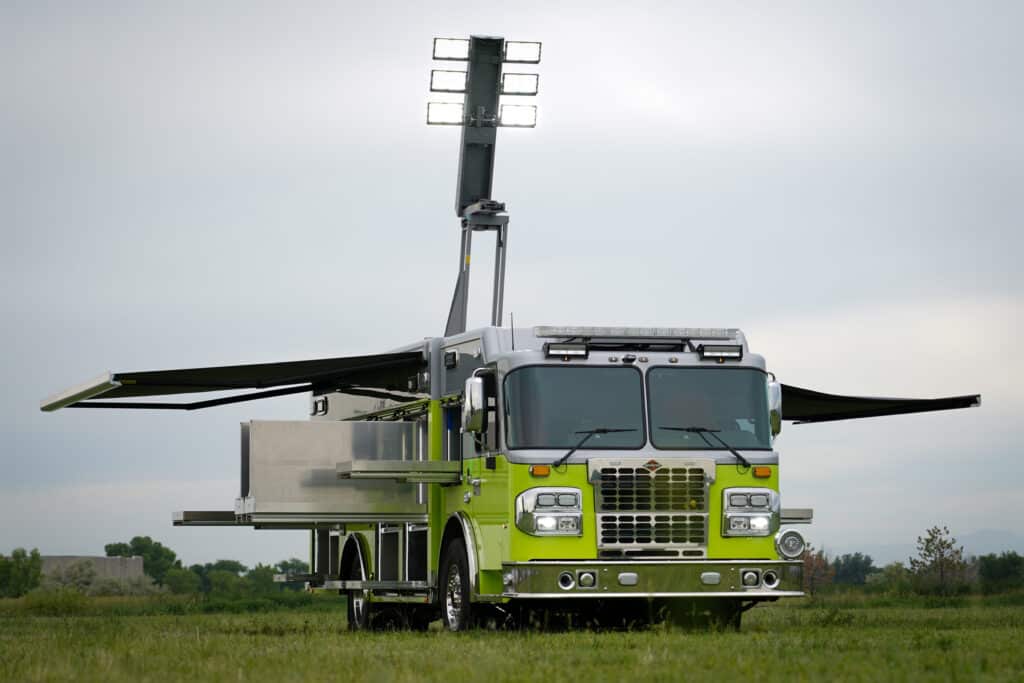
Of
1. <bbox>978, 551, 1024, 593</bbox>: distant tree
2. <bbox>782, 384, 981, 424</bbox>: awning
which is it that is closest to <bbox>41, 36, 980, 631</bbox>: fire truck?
<bbox>782, 384, 981, 424</bbox>: awning

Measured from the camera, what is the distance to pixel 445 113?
25.5 meters

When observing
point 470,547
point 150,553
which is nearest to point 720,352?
point 470,547

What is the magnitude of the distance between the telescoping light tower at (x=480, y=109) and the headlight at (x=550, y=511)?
8.95 meters

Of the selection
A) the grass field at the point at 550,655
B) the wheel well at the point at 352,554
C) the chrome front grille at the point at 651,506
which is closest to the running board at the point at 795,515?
the grass field at the point at 550,655

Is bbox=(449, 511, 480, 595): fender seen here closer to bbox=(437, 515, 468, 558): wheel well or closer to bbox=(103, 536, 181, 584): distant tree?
bbox=(437, 515, 468, 558): wheel well

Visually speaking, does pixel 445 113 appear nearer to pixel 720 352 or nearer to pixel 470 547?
pixel 720 352

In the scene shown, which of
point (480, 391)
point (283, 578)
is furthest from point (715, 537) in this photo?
point (283, 578)

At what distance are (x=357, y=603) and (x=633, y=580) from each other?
6.16 metres

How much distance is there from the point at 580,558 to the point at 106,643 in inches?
179

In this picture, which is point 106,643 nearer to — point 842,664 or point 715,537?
point 715,537

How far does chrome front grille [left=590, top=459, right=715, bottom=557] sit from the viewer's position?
16.3 m

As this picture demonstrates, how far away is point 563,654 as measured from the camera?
12.6 m

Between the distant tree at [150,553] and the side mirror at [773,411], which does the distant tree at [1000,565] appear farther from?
the distant tree at [150,553]

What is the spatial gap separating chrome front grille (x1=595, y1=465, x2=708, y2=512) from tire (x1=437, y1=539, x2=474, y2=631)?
6.00 ft
